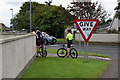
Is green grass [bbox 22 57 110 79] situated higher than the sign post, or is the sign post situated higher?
the sign post

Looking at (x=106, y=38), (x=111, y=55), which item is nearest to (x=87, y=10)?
(x=106, y=38)

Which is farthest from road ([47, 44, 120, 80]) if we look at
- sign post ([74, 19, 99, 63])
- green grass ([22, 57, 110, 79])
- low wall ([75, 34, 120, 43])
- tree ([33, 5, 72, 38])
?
tree ([33, 5, 72, 38])

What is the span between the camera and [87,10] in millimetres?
36156

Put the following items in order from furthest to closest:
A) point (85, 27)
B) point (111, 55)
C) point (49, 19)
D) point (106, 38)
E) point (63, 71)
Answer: point (49, 19)
point (106, 38)
point (111, 55)
point (85, 27)
point (63, 71)

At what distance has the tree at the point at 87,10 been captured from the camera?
36122mm

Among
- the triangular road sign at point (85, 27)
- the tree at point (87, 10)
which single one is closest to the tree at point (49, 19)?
the tree at point (87, 10)

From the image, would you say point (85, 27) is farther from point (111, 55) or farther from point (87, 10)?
point (87, 10)

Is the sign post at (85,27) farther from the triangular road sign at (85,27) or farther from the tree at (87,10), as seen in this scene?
the tree at (87,10)

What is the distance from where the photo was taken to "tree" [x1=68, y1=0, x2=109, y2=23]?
119ft

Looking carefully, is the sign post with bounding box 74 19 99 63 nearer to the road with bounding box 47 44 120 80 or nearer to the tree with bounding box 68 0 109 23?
the road with bounding box 47 44 120 80

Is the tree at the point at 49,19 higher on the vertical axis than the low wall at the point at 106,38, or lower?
higher

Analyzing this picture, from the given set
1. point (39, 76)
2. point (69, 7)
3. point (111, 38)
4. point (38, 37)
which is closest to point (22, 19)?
point (69, 7)

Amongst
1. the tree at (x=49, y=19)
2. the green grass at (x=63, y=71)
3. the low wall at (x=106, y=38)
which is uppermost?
the tree at (x=49, y=19)

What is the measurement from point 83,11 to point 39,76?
29771 millimetres
